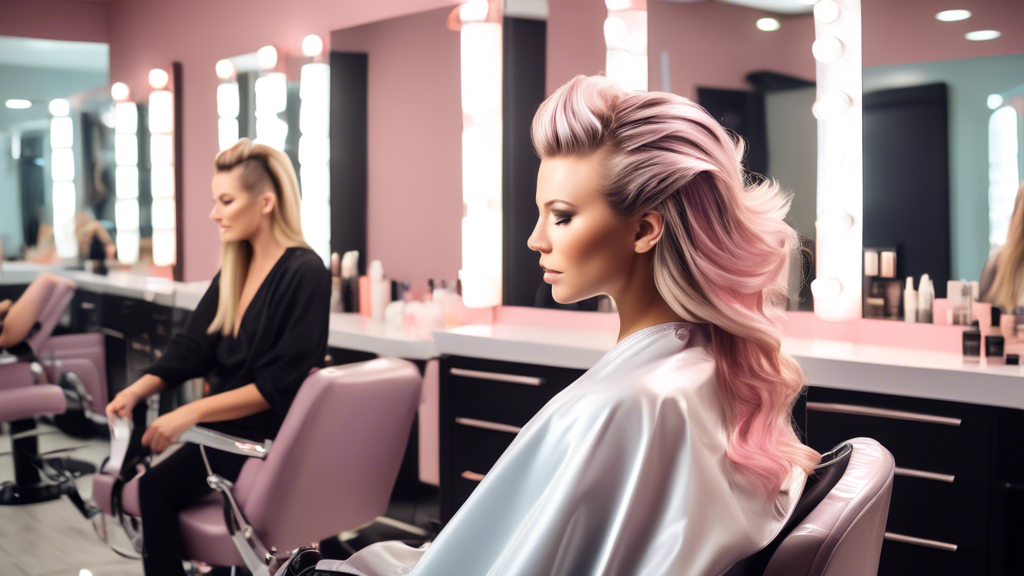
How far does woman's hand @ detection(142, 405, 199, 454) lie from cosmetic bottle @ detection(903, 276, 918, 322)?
168 cm

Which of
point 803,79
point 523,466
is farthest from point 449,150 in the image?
point 523,466

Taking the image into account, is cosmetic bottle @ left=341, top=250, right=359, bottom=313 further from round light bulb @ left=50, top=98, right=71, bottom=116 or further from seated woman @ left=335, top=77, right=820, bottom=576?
seated woman @ left=335, top=77, right=820, bottom=576

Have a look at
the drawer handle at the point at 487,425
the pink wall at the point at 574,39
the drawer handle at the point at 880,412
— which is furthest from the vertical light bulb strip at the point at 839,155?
the drawer handle at the point at 487,425

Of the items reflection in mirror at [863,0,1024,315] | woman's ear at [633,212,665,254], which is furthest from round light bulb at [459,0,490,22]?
woman's ear at [633,212,665,254]

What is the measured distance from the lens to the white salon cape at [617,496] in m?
0.73

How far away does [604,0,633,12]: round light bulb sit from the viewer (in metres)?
2.42

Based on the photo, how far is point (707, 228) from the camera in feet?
2.79

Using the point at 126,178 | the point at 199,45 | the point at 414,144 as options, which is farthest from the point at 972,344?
the point at 126,178

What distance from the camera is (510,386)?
228 cm

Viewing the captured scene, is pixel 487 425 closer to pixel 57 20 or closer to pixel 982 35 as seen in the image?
pixel 982 35

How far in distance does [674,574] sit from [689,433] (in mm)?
124

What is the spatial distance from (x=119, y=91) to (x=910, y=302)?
362 centimetres

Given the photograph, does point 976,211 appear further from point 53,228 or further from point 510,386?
point 53,228

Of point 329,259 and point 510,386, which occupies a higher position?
point 329,259
